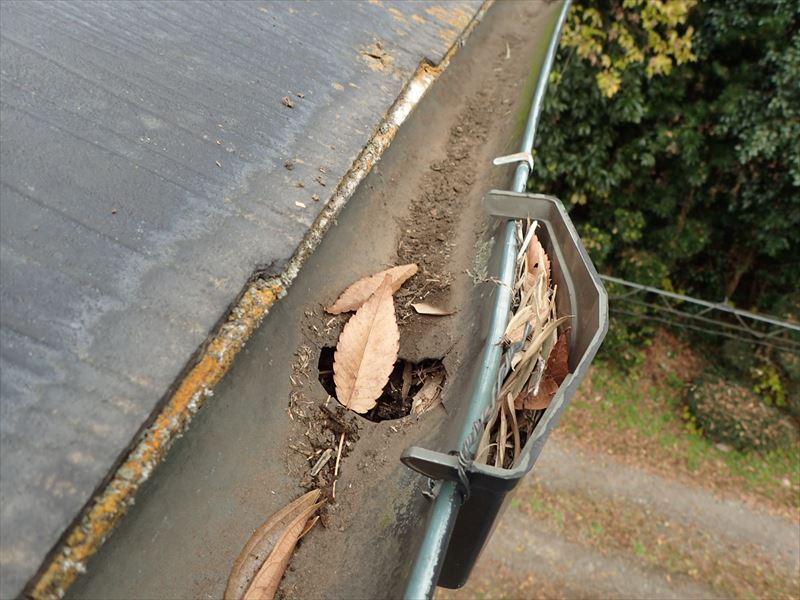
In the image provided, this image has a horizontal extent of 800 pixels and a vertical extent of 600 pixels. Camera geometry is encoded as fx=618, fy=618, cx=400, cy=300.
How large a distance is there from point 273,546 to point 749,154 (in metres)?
8.73

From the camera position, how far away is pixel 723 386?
941 cm

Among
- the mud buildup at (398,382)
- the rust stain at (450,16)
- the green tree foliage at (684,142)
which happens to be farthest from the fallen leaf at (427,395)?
the green tree foliage at (684,142)

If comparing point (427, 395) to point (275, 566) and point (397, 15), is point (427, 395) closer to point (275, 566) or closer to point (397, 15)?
point (275, 566)

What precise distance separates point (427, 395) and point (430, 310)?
24cm

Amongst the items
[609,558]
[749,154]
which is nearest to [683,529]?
[609,558]

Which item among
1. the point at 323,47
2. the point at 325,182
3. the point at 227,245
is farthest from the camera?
the point at 323,47

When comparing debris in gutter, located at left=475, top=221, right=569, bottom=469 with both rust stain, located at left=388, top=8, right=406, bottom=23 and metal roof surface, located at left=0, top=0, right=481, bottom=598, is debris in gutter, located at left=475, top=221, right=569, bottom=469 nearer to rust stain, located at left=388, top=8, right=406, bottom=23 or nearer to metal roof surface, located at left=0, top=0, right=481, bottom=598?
metal roof surface, located at left=0, top=0, right=481, bottom=598

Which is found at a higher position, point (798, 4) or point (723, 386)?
point (798, 4)

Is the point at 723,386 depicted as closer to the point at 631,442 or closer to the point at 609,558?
the point at 631,442

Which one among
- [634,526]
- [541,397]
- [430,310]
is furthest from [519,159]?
[634,526]

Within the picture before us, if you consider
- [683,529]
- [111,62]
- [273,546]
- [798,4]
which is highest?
[798,4]

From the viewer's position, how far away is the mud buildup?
4.72ft

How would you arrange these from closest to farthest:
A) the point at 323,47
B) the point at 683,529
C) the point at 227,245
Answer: the point at 227,245
the point at 323,47
the point at 683,529

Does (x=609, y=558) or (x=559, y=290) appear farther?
(x=609, y=558)
